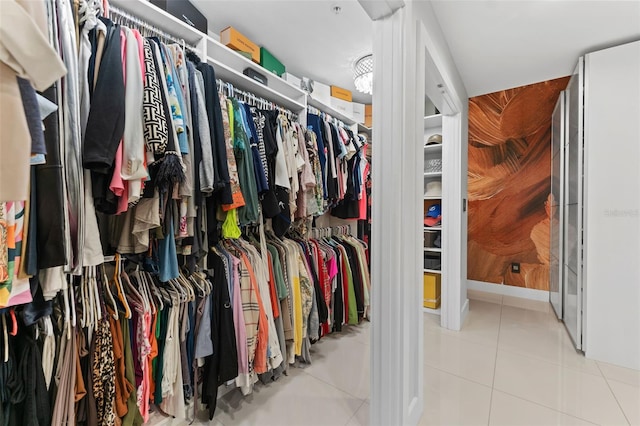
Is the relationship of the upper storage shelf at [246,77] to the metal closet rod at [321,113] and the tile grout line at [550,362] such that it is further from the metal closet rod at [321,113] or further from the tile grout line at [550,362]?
the tile grout line at [550,362]

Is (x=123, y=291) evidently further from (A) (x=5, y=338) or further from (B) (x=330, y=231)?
(B) (x=330, y=231)

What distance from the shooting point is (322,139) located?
7.18 ft

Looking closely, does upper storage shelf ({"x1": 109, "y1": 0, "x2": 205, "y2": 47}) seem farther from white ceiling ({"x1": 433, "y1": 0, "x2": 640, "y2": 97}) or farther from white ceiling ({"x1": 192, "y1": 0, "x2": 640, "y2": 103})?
white ceiling ({"x1": 433, "y1": 0, "x2": 640, "y2": 97})

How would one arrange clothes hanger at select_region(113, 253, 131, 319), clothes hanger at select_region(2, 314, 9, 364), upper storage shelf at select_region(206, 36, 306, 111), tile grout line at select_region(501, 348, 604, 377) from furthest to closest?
1. tile grout line at select_region(501, 348, 604, 377)
2. upper storage shelf at select_region(206, 36, 306, 111)
3. clothes hanger at select_region(113, 253, 131, 319)
4. clothes hanger at select_region(2, 314, 9, 364)

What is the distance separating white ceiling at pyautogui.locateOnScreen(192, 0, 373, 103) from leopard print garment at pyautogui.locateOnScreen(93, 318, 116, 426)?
6.48ft

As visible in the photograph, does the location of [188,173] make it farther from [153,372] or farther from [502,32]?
[502,32]

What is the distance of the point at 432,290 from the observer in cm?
299

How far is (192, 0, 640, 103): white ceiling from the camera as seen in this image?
71.9 inches

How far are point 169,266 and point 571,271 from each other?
10.0 feet

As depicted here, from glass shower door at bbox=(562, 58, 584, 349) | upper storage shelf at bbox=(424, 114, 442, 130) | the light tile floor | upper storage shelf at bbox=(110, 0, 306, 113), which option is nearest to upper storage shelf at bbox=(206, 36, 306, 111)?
upper storage shelf at bbox=(110, 0, 306, 113)

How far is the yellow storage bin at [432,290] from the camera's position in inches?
118

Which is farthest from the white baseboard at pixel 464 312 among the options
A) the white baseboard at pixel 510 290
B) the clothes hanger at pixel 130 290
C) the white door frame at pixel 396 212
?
the clothes hanger at pixel 130 290

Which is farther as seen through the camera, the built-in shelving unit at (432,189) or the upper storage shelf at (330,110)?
the built-in shelving unit at (432,189)

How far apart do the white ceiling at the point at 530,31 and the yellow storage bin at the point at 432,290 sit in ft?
6.63
